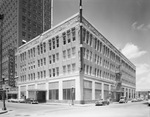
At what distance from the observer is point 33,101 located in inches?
1807

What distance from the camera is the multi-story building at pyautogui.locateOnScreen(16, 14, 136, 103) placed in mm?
43062

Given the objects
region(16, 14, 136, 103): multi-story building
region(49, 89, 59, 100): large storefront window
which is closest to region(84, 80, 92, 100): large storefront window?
region(16, 14, 136, 103): multi-story building

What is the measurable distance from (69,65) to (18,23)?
45350mm

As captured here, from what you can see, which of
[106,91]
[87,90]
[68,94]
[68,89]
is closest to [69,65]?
[68,89]

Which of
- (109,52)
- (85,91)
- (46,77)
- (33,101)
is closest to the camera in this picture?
(85,91)

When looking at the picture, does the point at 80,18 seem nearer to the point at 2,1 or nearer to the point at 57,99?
the point at 57,99

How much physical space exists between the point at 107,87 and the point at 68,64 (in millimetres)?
19089

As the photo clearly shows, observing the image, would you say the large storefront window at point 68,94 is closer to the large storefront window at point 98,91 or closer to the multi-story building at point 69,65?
the multi-story building at point 69,65

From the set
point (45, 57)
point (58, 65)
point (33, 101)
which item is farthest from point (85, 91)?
point (45, 57)

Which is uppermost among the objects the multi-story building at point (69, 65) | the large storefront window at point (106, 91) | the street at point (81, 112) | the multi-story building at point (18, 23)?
the multi-story building at point (18, 23)

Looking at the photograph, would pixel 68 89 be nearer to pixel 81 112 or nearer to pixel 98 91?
pixel 98 91

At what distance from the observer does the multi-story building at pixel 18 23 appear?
262 ft

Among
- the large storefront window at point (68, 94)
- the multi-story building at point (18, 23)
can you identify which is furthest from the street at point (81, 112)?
the multi-story building at point (18, 23)

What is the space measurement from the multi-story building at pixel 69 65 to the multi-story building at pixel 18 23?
1876cm
